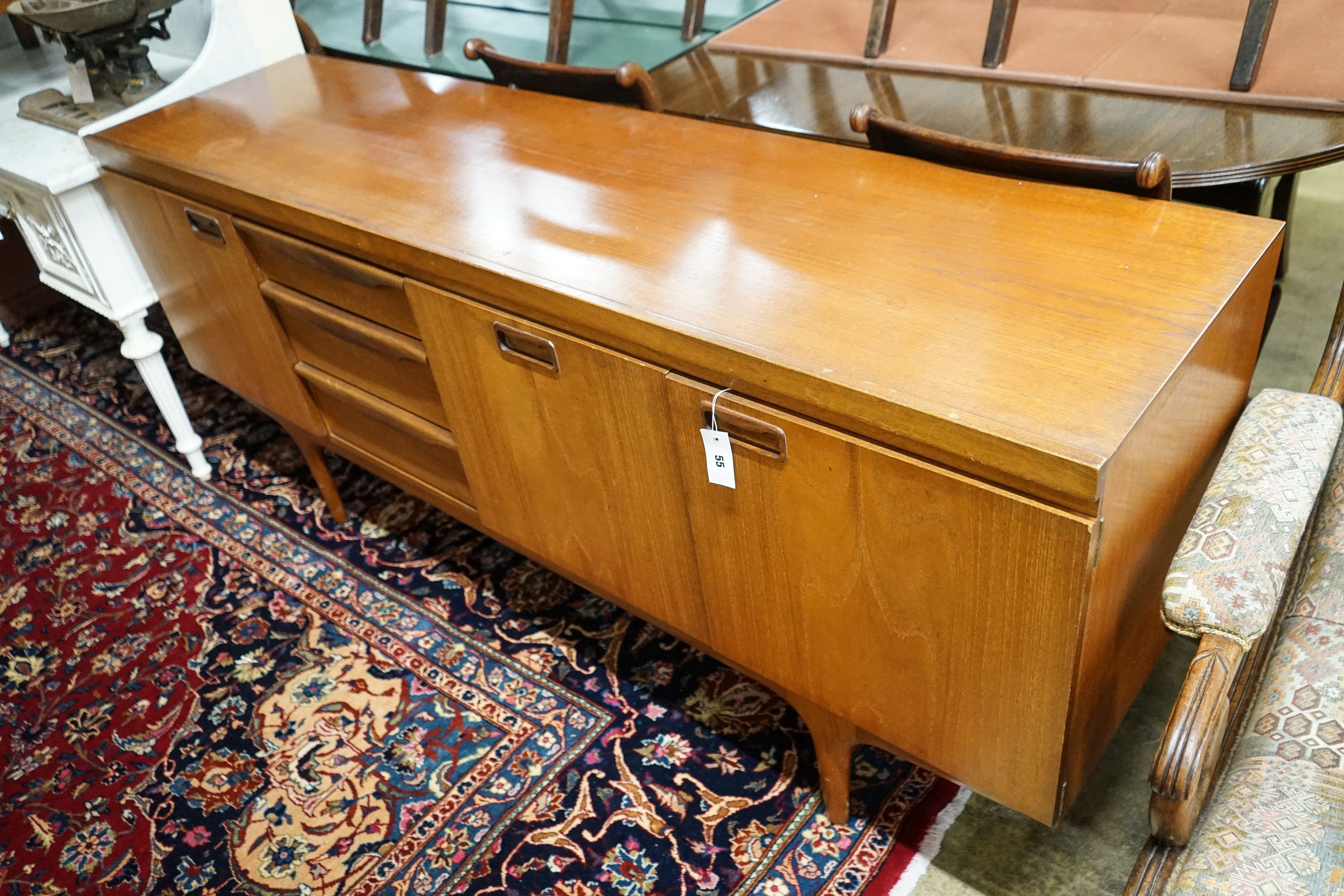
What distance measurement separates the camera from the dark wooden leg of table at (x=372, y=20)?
237 centimetres

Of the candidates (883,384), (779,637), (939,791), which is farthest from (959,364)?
(939,791)

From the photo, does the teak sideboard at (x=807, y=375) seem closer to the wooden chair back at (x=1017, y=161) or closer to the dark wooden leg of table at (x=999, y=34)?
the wooden chair back at (x=1017, y=161)

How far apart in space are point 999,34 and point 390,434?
1157 millimetres

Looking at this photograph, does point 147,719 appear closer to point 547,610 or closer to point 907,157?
point 547,610

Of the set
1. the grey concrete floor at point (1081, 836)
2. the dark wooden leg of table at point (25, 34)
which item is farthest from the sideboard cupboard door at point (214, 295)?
the grey concrete floor at point (1081, 836)

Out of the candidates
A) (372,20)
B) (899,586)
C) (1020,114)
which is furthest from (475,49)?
(899,586)

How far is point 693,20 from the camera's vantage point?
211 cm

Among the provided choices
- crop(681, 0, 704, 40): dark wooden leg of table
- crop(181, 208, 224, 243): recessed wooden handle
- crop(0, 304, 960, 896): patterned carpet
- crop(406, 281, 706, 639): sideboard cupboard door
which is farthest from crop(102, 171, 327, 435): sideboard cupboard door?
crop(681, 0, 704, 40): dark wooden leg of table

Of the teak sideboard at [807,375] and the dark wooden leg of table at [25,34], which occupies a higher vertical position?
the dark wooden leg of table at [25,34]

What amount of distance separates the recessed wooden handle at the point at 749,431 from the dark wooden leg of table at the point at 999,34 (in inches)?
39.0

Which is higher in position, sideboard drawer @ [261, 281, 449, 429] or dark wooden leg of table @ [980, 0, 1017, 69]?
dark wooden leg of table @ [980, 0, 1017, 69]

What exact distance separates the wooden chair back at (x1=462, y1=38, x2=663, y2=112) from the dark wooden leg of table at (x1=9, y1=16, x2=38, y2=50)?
4.15 feet

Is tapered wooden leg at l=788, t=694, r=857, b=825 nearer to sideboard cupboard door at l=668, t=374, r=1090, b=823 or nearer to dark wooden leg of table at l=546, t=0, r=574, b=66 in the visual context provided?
sideboard cupboard door at l=668, t=374, r=1090, b=823

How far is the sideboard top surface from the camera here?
0.89 m
